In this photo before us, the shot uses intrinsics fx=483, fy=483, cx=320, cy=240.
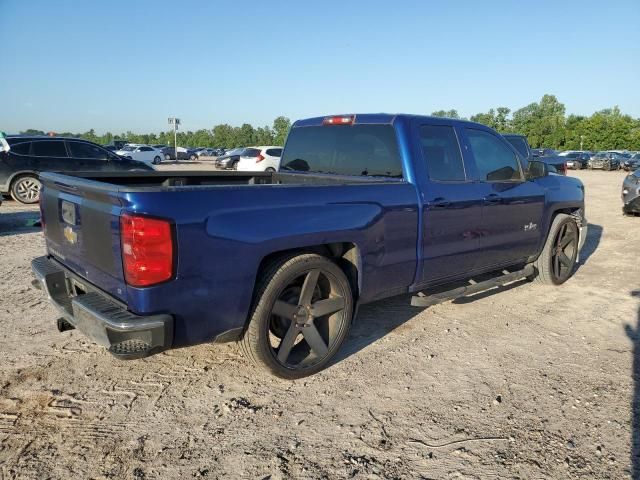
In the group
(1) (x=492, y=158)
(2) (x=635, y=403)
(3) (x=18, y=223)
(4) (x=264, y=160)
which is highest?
(1) (x=492, y=158)

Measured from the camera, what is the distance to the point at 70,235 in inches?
127

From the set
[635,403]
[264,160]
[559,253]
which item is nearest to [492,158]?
[559,253]

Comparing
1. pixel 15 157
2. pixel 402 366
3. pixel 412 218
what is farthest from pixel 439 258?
pixel 15 157

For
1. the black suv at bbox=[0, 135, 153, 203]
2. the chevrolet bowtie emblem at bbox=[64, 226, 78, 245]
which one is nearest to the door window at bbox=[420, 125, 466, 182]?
the chevrolet bowtie emblem at bbox=[64, 226, 78, 245]

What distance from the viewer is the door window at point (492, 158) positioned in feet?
15.1

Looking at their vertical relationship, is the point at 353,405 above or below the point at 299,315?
below

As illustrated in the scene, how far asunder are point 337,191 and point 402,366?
1.45 metres

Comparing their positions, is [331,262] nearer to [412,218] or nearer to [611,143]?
[412,218]

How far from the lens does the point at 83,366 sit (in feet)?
11.6

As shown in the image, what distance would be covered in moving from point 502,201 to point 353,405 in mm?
2622

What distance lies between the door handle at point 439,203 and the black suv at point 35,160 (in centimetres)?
904

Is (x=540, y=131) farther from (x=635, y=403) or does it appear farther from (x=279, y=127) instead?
(x=635, y=403)

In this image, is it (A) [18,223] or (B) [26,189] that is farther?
(B) [26,189]

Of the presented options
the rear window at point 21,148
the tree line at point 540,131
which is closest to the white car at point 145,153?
the tree line at point 540,131
